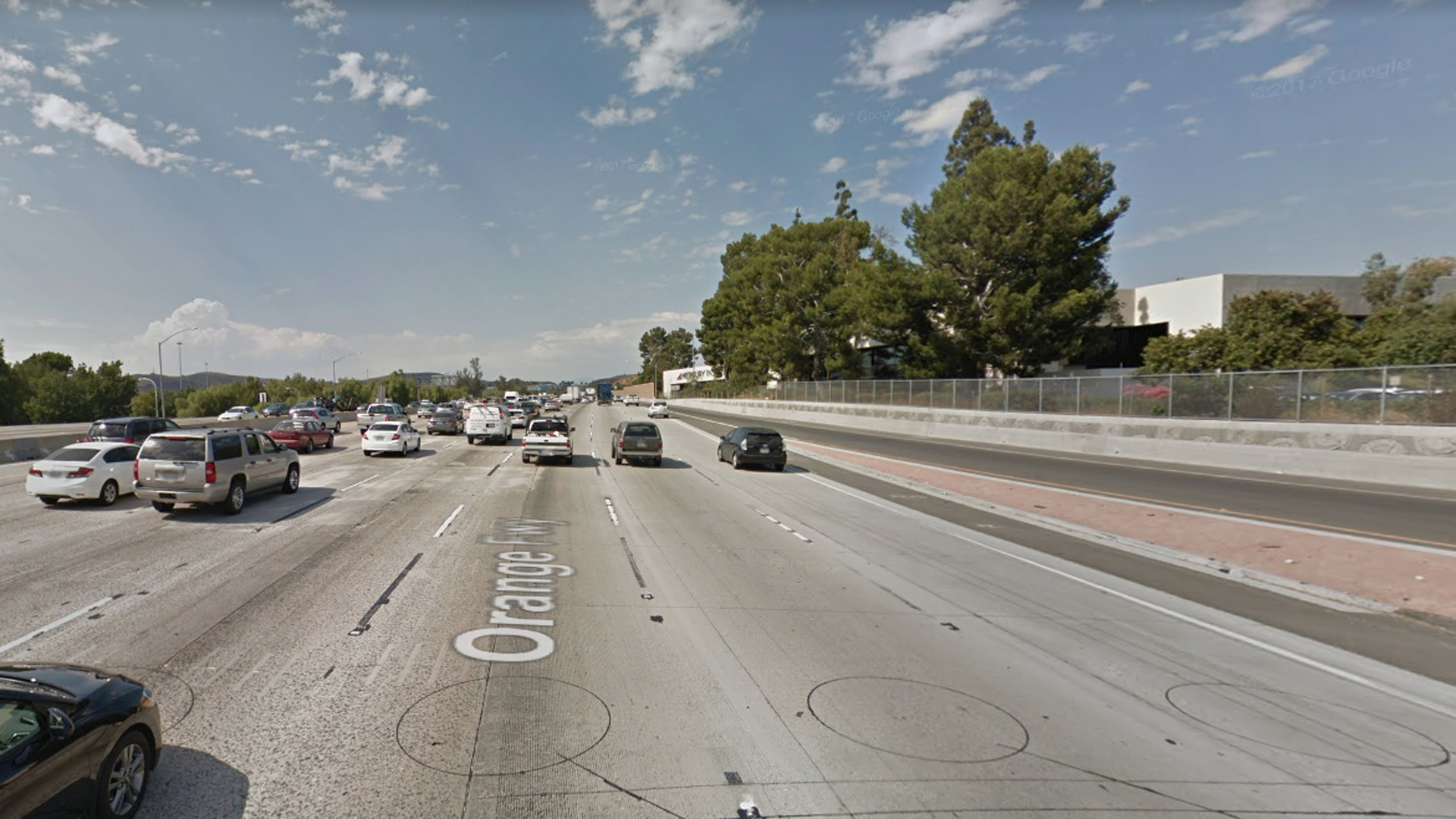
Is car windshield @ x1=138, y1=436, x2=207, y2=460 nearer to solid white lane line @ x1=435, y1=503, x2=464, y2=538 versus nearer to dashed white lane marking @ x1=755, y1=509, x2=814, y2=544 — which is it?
solid white lane line @ x1=435, y1=503, x2=464, y2=538

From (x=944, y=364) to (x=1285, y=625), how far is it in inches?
1714

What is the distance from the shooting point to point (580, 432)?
44312mm

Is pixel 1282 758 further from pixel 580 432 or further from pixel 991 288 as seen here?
pixel 991 288

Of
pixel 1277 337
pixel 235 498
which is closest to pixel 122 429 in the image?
pixel 235 498

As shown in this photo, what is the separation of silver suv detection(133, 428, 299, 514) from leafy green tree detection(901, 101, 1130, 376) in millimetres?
42399

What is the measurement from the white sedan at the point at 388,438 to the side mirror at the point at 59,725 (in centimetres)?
2457

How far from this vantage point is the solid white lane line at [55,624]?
245 inches

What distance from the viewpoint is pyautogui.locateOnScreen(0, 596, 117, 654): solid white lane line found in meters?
6.23

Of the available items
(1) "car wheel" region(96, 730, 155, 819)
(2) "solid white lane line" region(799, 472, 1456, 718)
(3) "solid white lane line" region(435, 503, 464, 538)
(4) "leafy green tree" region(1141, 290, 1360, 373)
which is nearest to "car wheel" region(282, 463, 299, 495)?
(3) "solid white lane line" region(435, 503, 464, 538)

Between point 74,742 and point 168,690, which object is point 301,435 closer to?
point 168,690

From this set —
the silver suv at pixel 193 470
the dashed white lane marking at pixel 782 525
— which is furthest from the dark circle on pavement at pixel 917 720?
the silver suv at pixel 193 470

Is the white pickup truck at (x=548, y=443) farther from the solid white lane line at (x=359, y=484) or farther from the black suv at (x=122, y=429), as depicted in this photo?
the black suv at (x=122, y=429)

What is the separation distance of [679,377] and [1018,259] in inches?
5125

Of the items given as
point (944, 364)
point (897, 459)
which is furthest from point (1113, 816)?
point (944, 364)
